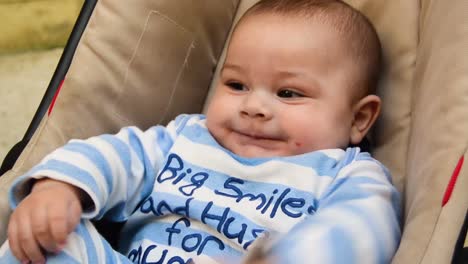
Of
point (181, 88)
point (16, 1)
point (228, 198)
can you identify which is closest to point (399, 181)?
point (228, 198)

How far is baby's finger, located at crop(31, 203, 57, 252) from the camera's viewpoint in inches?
30.5

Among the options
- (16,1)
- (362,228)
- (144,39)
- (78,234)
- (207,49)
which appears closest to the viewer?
(362,228)

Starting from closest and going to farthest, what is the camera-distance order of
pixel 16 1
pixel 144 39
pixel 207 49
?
pixel 144 39
pixel 207 49
pixel 16 1

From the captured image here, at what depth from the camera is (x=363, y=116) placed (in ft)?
3.32

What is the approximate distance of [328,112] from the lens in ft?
3.13

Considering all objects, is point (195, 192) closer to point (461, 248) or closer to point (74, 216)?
point (74, 216)

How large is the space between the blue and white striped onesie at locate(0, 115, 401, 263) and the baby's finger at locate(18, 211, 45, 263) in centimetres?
2

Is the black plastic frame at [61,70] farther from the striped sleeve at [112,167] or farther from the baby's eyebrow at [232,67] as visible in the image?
the baby's eyebrow at [232,67]

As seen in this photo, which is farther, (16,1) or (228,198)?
(16,1)

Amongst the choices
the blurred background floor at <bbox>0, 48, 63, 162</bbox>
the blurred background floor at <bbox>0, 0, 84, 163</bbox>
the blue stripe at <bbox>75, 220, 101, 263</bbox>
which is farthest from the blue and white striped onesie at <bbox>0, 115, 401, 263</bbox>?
the blurred background floor at <bbox>0, 0, 84, 163</bbox>

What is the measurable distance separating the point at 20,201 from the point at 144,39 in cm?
36

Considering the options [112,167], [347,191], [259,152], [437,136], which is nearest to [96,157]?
[112,167]

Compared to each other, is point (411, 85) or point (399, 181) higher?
point (411, 85)

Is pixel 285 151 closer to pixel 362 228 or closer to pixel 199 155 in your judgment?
pixel 199 155
